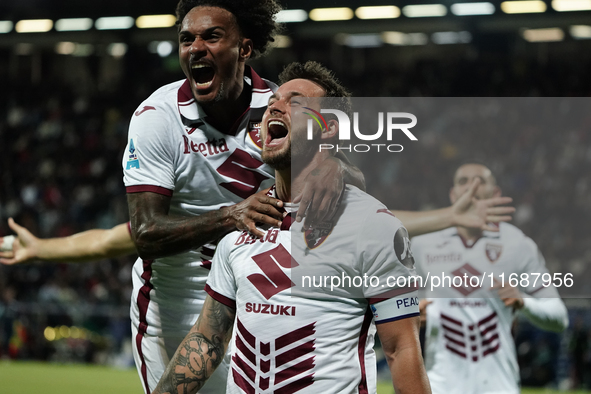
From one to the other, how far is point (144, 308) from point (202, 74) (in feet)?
4.45

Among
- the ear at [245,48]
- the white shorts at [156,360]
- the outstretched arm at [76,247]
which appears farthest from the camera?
the outstretched arm at [76,247]

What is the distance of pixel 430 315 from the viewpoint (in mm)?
5023

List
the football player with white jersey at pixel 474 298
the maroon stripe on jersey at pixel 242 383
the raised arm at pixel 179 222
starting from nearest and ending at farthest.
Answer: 1. the maroon stripe on jersey at pixel 242 383
2. the raised arm at pixel 179 222
3. the football player with white jersey at pixel 474 298

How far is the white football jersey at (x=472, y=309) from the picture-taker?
15.6 feet

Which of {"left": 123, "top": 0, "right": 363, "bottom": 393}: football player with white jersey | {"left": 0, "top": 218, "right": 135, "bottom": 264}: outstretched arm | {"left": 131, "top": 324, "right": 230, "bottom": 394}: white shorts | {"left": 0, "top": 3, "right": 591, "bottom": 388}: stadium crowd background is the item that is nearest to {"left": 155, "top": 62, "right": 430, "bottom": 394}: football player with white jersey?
{"left": 123, "top": 0, "right": 363, "bottom": 393}: football player with white jersey

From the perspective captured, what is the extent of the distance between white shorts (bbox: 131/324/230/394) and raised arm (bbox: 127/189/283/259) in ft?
2.63

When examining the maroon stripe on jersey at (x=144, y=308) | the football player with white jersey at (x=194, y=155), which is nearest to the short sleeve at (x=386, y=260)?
the football player with white jersey at (x=194, y=155)

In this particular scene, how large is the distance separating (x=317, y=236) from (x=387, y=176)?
572 cm

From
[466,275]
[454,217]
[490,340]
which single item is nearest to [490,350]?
[490,340]

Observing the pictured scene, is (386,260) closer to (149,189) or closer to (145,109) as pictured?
(149,189)

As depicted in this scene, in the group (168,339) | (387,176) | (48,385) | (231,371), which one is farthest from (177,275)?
(48,385)

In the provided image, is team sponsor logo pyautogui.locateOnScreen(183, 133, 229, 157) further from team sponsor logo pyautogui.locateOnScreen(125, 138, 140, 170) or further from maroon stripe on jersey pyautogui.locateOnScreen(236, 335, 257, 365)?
maroon stripe on jersey pyautogui.locateOnScreen(236, 335, 257, 365)

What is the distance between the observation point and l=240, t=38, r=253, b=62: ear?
12.1 feet

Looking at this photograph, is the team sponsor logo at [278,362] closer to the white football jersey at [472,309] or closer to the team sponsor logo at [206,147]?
the team sponsor logo at [206,147]
